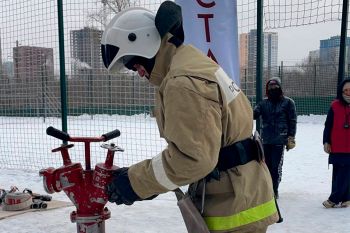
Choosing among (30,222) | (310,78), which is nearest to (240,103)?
(30,222)

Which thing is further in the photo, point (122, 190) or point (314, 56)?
point (314, 56)

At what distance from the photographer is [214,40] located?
4090mm

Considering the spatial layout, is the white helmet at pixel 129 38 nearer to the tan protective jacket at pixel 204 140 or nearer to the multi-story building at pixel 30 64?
the tan protective jacket at pixel 204 140

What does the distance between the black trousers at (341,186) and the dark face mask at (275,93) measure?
1177 mm

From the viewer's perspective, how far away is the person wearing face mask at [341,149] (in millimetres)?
5270

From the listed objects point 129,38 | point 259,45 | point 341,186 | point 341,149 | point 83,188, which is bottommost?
point 341,186

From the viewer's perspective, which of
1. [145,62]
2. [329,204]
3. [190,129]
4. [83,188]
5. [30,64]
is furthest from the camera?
[30,64]

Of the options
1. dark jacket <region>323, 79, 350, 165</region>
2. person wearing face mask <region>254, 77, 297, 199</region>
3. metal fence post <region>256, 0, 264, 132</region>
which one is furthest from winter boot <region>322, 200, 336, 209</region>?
metal fence post <region>256, 0, 264, 132</region>

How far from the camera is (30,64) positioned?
785 cm

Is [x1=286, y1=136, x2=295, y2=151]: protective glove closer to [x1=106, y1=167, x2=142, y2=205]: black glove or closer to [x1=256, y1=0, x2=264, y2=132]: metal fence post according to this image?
[x1=256, y1=0, x2=264, y2=132]: metal fence post

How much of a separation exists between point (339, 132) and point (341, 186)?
649 mm

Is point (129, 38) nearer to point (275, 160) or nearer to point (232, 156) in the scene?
point (232, 156)

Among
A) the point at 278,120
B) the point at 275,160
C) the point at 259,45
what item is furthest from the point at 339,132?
the point at 259,45

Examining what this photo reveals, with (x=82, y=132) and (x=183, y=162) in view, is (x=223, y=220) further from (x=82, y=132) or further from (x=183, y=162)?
(x=82, y=132)
